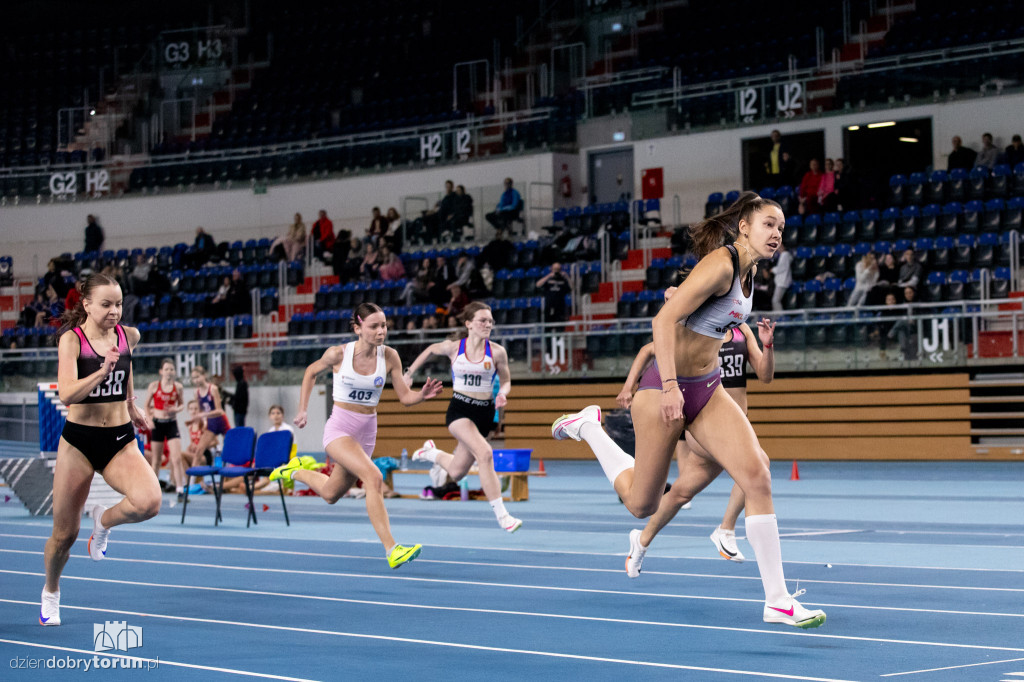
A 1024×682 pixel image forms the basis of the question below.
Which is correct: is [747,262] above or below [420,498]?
above

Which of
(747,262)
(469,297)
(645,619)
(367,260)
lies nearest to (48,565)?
(645,619)

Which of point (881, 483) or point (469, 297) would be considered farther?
point (469, 297)

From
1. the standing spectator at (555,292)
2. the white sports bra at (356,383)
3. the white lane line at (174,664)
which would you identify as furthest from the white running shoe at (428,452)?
the standing spectator at (555,292)

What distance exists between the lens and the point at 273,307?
31.7 m

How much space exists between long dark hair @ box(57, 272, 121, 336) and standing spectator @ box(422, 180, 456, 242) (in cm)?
2260

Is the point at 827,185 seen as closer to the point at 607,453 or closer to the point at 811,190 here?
the point at 811,190

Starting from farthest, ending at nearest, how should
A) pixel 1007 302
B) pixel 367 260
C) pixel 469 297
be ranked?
pixel 367 260
pixel 469 297
pixel 1007 302

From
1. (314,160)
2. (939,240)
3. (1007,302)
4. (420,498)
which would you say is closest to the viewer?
(420,498)

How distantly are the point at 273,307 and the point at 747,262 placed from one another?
83.7 feet

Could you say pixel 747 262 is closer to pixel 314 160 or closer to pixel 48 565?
pixel 48 565

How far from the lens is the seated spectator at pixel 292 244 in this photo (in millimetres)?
33469

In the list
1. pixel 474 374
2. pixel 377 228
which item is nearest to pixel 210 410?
pixel 474 374

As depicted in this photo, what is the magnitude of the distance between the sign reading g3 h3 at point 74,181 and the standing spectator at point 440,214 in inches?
476

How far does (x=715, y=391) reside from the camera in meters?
7.06
